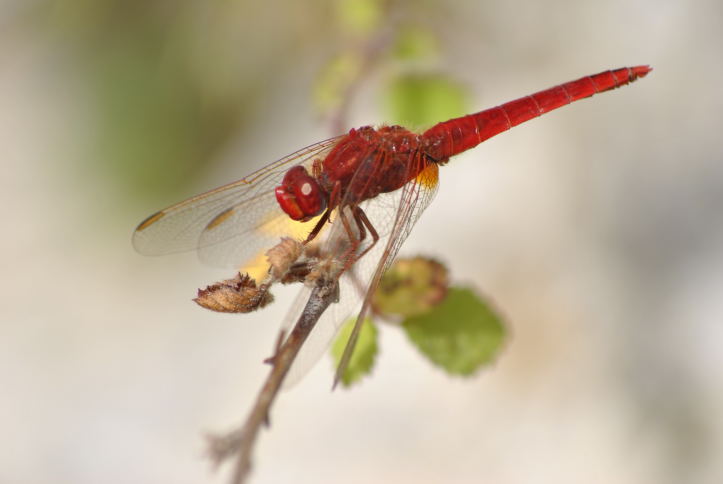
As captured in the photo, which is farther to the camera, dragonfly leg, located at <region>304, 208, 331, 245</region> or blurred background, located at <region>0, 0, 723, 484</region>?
blurred background, located at <region>0, 0, 723, 484</region>

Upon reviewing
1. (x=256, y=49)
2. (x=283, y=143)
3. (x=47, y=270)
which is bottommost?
(x=47, y=270)

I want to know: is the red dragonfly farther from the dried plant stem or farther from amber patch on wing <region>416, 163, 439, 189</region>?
the dried plant stem

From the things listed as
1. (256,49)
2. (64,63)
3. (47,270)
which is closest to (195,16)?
(256,49)

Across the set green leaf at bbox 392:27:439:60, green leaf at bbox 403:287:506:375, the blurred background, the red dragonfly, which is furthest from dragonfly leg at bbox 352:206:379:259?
green leaf at bbox 392:27:439:60

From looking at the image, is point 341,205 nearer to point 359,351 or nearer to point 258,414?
point 359,351

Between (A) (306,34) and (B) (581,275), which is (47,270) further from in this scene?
(B) (581,275)

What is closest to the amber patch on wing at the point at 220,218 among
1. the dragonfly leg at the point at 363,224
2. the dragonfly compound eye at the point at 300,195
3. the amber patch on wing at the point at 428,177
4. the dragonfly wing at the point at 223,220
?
the dragonfly wing at the point at 223,220
